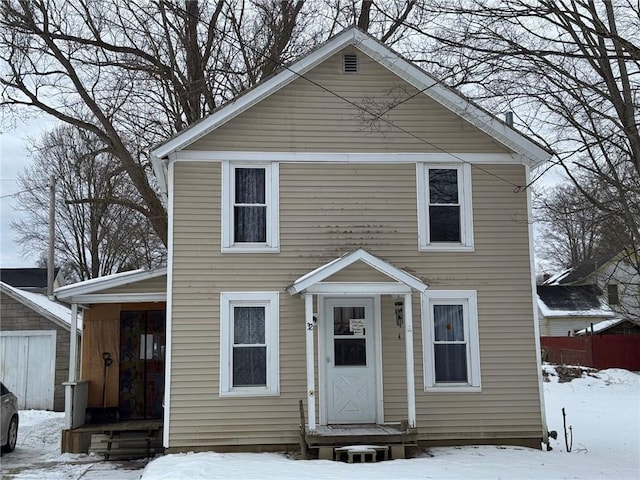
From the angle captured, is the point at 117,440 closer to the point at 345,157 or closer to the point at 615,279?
the point at 345,157

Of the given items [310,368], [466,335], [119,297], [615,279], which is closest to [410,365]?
[466,335]

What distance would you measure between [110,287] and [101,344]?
214 centimetres

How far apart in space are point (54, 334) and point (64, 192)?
741 inches

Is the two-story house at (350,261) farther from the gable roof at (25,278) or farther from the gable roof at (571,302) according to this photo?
the gable roof at (571,302)

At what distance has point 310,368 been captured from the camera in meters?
11.4

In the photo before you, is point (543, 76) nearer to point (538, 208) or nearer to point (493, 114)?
point (493, 114)

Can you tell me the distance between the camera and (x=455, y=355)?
40.6 ft

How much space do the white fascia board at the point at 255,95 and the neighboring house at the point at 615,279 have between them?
7034 millimetres

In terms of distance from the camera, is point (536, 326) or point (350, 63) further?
point (350, 63)

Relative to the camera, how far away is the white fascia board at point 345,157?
40.1 feet

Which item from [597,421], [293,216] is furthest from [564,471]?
[597,421]

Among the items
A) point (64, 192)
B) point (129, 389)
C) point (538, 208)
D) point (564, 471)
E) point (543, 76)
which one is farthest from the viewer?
point (64, 192)

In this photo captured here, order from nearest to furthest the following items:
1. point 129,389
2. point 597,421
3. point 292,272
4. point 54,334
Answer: point 292,272
point 129,389
point 597,421
point 54,334

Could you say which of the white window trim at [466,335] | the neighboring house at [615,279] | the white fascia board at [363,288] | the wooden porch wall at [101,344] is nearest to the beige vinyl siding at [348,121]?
the white fascia board at [363,288]
